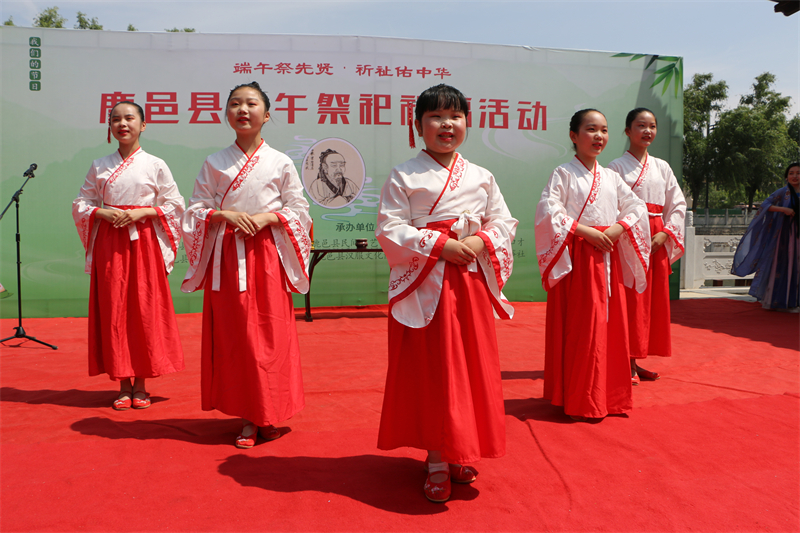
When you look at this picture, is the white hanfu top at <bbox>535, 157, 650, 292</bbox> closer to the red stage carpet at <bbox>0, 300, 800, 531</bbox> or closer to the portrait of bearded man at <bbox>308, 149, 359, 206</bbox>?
the red stage carpet at <bbox>0, 300, 800, 531</bbox>

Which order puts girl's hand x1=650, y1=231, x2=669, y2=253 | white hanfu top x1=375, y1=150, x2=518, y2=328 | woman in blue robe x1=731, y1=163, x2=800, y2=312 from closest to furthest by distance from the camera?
white hanfu top x1=375, y1=150, x2=518, y2=328
girl's hand x1=650, y1=231, x2=669, y2=253
woman in blue robe x1=731, y1=163, x2=800, y2=312

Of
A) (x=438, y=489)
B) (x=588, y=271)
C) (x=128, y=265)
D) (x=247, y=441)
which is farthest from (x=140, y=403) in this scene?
(x=588, y=271)

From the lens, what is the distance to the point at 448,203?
197cm

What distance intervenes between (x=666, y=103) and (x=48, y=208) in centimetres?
772

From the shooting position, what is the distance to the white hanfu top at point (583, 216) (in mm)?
2773

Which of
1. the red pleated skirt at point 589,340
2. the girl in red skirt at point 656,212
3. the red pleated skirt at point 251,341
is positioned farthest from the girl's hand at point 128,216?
the girl in red skirt at point 656,212

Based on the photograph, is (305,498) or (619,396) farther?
(619,396)

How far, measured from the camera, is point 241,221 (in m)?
2.43

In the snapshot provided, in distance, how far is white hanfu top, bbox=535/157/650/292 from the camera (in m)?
2.77

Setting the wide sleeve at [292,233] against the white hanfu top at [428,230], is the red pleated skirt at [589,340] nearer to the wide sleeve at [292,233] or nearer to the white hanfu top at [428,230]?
the white hanfu top at [428,230]

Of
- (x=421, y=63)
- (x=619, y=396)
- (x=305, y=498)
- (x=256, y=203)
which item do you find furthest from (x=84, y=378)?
(x=421, y=63)

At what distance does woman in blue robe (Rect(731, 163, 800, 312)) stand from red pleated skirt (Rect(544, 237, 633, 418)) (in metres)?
4.74

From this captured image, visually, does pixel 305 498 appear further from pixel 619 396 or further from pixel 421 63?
pixel 421 63

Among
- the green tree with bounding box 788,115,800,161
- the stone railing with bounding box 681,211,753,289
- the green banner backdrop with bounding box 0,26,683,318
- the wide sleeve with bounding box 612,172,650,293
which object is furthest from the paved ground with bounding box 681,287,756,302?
the green tree with bounding box 788,115,800,161
